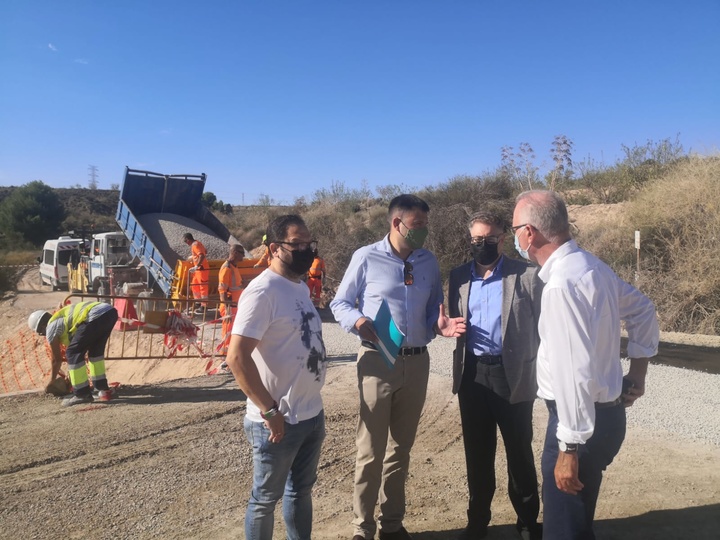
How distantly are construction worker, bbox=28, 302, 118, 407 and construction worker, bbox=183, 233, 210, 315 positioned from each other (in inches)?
197

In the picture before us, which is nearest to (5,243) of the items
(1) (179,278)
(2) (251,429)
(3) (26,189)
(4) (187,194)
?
(3) (26,189)

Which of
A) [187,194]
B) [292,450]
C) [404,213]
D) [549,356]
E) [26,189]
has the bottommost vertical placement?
[292,450]

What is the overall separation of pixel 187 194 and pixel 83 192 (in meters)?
66.2

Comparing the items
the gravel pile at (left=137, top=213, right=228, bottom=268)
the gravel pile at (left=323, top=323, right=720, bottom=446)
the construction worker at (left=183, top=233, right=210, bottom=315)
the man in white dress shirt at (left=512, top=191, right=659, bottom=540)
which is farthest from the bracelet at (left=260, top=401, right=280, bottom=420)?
the gravel pile at (left=137, top=213, right=228, bottom=268)

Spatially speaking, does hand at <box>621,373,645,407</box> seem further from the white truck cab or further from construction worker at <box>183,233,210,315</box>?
the white truck cab

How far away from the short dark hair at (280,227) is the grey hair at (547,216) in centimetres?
121

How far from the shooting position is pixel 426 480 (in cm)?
432

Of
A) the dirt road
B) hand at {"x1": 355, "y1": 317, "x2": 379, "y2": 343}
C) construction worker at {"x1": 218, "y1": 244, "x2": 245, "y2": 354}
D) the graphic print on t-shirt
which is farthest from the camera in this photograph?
construction worker at {"x1": 218, "y1": 244, "x2": 245, "y2": 354}

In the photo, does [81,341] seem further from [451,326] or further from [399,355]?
[451,326]

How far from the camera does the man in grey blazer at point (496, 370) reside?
10.3ft

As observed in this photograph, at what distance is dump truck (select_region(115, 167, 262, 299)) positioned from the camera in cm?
1280

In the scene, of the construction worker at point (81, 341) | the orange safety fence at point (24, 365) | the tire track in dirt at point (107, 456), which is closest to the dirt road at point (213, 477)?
the tire track in dirt at point (107, 456)

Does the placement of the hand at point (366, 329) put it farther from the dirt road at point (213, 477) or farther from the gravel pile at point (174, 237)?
the gravel pile at point (174, 237)

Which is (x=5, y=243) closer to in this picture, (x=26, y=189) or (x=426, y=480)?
(x=26, y=189)
